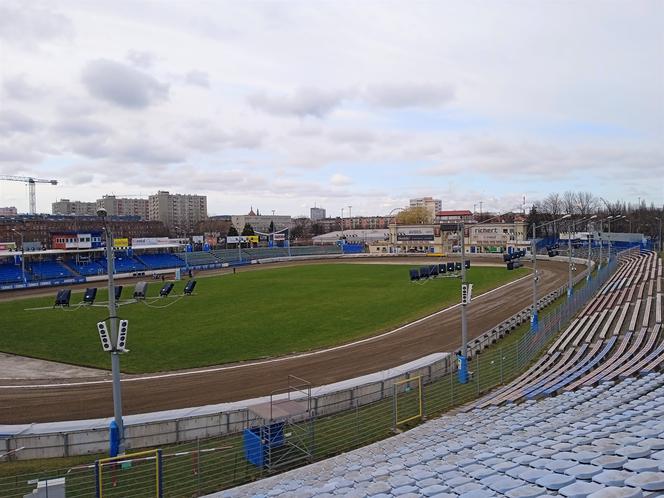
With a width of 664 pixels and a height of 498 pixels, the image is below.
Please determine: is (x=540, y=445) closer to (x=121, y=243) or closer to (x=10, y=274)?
(x=10, y=274)

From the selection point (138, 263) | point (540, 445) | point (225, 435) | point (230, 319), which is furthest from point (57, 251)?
point (540, 445)

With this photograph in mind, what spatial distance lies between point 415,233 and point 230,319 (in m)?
80.8

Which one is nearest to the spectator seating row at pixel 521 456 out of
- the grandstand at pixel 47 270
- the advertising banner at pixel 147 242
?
the grandstand at pixel 47 270

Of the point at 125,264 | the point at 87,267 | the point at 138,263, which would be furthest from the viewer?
the point at 138,263

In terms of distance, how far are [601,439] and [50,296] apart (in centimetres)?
6149

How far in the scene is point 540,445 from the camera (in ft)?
33.5

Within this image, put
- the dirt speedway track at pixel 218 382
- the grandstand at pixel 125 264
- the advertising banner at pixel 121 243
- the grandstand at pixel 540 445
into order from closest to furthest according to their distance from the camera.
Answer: the grandstand at pixel 540 445
the dirt speedway track at pixel 218 382
the advertising banner at pixel 121 243
the grandstand at pixel 125 264

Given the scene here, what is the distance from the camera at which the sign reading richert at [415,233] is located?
371ft

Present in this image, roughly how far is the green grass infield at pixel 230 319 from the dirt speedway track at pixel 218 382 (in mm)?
1990

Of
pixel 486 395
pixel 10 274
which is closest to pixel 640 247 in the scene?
pixel 486 395

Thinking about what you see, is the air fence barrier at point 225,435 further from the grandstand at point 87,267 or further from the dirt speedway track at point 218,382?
the grandstand at point 87,267

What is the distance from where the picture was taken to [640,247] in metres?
89.5

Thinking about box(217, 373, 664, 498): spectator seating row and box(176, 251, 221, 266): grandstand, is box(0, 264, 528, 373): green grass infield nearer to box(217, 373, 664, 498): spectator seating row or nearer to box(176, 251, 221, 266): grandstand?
box(217, 373, 664, 498): spectator seating row

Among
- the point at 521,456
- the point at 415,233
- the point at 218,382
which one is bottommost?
the point at 218,382
